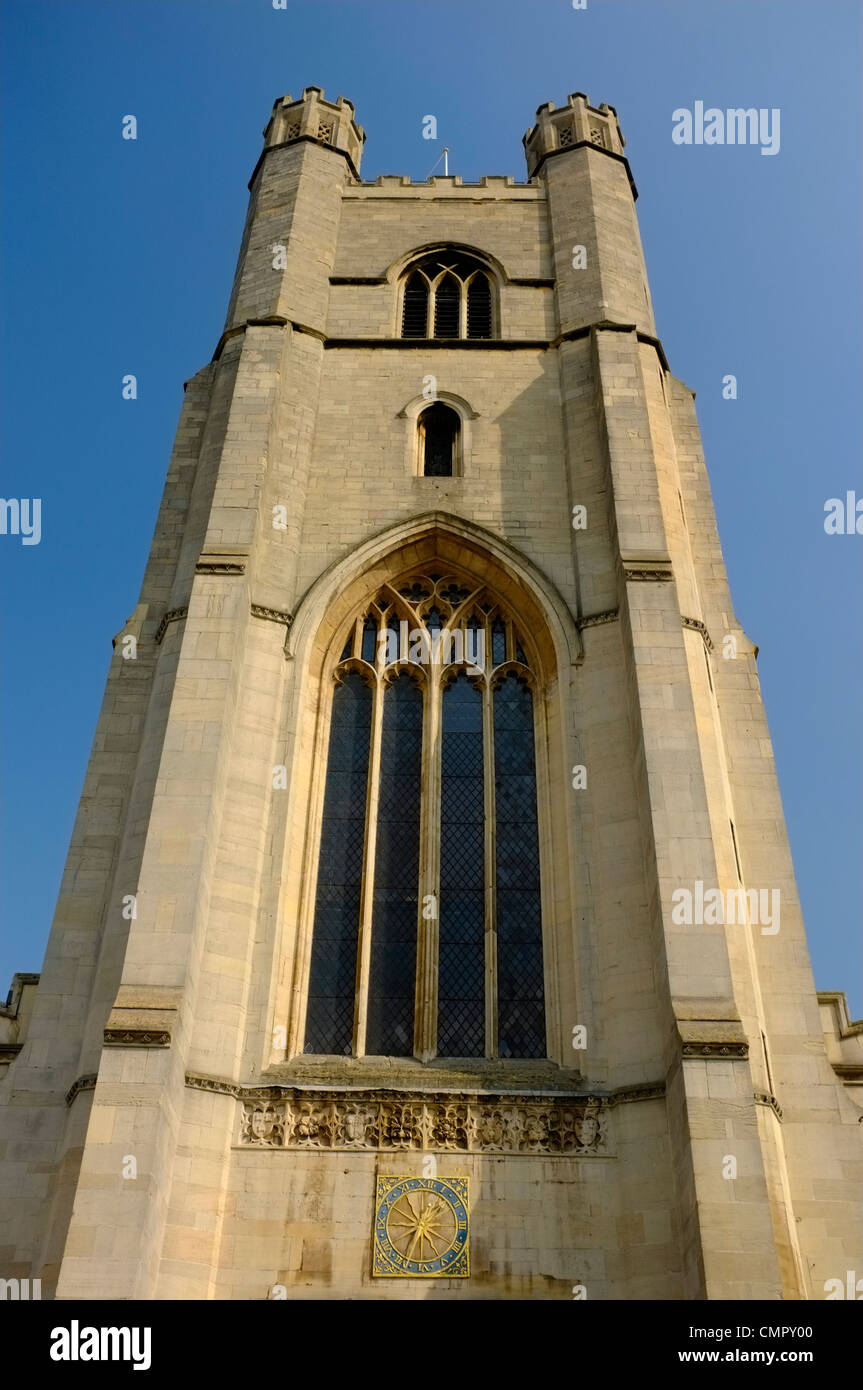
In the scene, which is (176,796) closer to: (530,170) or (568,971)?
(568,971)

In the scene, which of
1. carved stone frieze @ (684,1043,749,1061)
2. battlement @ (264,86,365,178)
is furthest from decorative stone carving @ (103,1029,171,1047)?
battlement @ (264,86,365,178)

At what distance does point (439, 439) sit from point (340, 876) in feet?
21.8

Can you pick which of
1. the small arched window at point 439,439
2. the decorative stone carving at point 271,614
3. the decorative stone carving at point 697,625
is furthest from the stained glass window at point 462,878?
the small arched window at point 439,439

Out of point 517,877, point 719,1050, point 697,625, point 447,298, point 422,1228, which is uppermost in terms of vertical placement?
point 447,298

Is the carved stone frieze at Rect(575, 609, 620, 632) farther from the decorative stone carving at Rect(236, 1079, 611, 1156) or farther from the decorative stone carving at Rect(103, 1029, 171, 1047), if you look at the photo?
the decorative stone carving at Rect(103, 1029, 171, 1047)

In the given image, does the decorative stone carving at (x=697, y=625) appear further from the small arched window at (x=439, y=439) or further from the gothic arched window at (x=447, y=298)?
the gothic arched window at (x=447, y=298)

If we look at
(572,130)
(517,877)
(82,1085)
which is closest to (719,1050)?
(517,877)

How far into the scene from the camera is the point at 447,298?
19.2m

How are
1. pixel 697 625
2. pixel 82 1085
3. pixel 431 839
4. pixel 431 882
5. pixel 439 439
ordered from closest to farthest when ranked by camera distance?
pixel 82 1085, pixel 431 882, pixel 431 839, pixel 697 625, pixel 439 439

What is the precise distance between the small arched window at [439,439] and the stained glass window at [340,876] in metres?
3.49

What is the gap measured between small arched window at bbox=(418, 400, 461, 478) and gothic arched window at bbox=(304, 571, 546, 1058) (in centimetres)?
185

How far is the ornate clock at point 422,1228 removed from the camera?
9820mm

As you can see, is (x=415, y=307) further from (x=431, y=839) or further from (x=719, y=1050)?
(x=719, y=1050)
